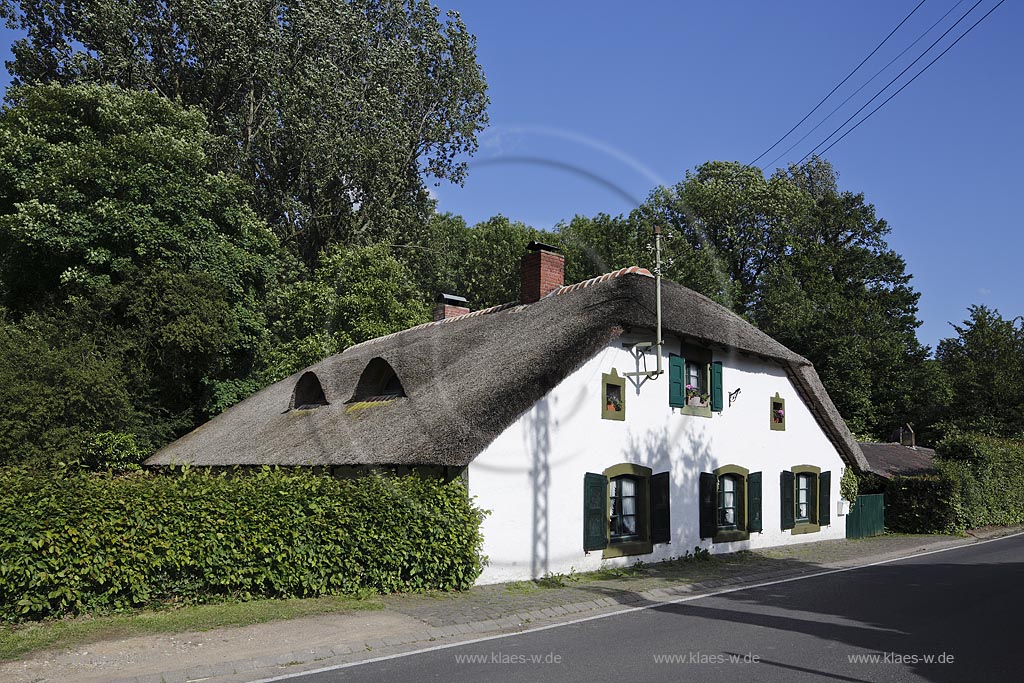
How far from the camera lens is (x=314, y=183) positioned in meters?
35.5

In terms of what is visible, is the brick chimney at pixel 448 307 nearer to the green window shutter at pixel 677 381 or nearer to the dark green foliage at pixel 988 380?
the green window shutter at pixel 677 381

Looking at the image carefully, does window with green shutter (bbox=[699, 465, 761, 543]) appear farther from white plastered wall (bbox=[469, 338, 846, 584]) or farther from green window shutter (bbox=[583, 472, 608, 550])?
green window shutter (bbox=[583, 472, 608, 550])

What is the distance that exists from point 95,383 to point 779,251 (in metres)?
36.7

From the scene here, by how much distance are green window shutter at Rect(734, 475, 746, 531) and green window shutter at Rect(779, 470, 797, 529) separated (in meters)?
1.96

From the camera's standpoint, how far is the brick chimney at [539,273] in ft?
70.1

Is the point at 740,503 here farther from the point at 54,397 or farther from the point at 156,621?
the point at 54,397

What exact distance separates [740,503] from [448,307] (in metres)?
10.9

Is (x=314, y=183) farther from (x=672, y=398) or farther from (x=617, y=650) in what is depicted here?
(x=617, y=650)

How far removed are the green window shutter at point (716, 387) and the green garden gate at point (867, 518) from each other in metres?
8.17

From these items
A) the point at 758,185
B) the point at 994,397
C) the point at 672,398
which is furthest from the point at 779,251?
the point at 672,398

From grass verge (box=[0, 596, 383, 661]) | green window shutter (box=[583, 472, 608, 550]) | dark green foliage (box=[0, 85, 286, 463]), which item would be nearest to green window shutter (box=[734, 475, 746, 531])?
green window shutter (box=[583, 472, 608, 550])

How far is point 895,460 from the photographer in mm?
31141

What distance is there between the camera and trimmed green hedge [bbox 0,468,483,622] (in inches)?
400

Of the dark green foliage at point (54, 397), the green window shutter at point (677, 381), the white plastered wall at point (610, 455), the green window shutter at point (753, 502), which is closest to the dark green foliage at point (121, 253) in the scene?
the dark green foliage at point (54, 397)
